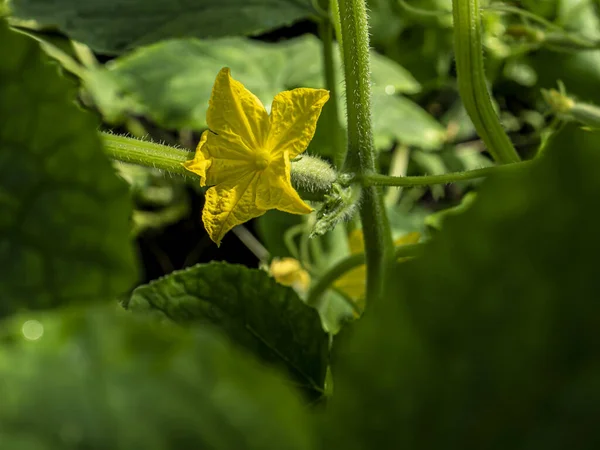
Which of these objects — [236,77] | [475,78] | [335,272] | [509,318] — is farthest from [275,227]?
[509,318]

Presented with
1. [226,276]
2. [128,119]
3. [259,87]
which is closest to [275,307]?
[226,276]

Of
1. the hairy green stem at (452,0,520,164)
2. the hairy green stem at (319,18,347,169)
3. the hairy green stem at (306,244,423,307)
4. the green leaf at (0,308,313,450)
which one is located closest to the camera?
the green leaf at (0,308,313,450)

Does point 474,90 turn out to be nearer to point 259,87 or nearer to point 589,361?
point 589,361

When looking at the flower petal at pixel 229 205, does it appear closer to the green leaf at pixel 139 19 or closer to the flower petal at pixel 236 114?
the flower petal at pixel 236 114

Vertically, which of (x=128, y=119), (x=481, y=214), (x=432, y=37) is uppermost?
(x=481, y=214)

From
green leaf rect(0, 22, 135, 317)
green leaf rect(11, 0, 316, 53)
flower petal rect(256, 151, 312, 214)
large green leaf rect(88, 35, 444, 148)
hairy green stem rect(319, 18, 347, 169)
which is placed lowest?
large green leaf rect(88, 35, 444, 148)

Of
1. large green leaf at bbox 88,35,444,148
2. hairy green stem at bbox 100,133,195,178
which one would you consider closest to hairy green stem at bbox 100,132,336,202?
hairy green stem at bbox 100,133,195,178

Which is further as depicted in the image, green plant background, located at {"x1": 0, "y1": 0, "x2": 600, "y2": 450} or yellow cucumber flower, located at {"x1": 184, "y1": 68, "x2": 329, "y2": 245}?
yellow cucumber flower, located at {"x1": 184, "y1": 68, "x2": 329, "y2": 245}

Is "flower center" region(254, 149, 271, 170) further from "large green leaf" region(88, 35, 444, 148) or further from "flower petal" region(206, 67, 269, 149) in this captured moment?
"large green leaf" region(88, 35, 444, 148)
